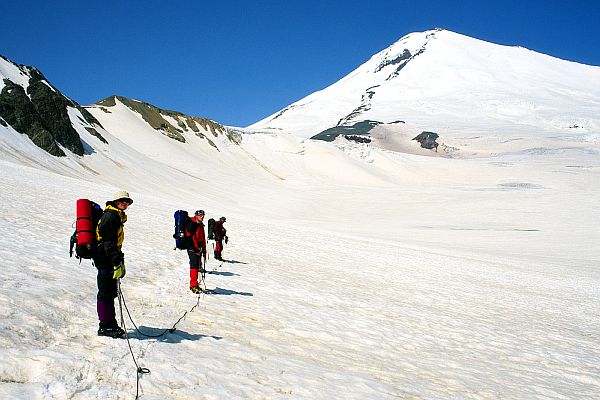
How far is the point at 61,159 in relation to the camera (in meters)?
50.1

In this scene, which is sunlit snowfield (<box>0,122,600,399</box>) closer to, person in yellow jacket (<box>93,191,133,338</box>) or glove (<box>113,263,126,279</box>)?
person in yellow jacket (<box>93,191,133,338</box>)

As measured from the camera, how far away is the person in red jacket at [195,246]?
417 inches

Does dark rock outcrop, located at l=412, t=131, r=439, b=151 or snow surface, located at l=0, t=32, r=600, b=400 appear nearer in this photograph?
snow surface, located at l=0, t=32, r=600, b=400

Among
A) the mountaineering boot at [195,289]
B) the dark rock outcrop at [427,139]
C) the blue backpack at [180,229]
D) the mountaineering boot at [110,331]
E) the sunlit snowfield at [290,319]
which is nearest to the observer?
the sunlit snowfield at [290,319]

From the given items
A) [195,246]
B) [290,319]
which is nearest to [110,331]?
[290,319]

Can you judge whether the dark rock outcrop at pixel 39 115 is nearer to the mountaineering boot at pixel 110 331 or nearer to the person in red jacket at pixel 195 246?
the person in red jacket at pixel 195 246

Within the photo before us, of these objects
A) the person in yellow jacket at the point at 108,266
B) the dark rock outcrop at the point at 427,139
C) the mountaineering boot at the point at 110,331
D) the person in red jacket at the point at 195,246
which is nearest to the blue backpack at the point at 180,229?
the person in red jacket at the point at 195,246

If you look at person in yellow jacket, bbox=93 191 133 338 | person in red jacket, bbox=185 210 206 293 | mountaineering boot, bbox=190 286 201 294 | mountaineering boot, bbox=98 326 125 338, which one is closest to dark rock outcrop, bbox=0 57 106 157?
person in red jacket, bbox=185 210 206 293

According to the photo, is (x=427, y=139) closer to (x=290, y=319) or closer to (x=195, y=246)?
(x=195, y=246)

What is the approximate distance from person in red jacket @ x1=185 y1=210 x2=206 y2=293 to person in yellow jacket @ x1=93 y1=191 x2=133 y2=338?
3820 millimetres

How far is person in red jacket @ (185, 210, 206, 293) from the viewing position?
34.7 feet

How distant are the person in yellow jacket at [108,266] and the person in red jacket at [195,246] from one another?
382 centimetres

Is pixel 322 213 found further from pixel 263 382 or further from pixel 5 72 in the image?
pixel 263 382

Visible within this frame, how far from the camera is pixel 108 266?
6.72 metres
